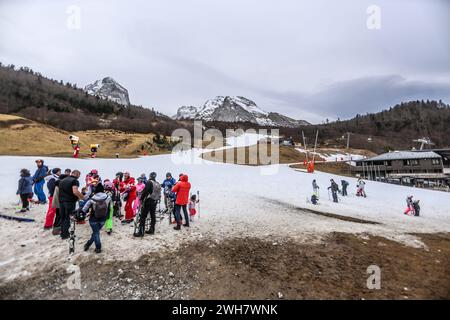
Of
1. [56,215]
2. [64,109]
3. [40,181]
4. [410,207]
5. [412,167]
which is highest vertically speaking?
[64,109]

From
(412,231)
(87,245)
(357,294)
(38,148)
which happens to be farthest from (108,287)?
(38,148)

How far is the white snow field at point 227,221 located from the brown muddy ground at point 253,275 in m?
0.74

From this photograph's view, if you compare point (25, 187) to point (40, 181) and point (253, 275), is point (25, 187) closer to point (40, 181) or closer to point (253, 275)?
point (40, 181)

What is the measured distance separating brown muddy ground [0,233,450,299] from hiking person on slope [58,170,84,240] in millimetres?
1825

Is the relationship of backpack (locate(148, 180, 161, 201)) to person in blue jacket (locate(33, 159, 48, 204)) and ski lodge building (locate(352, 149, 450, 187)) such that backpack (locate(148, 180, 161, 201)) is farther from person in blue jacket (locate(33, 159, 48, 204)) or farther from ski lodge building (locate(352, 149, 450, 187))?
ski lodge building (locate(352, 149, 450, 187))

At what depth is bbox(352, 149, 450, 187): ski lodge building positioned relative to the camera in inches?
1859

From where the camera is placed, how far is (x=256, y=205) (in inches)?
551

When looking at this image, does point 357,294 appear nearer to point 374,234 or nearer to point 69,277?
point 374,234

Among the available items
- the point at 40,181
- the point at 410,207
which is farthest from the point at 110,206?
the point at 410,207

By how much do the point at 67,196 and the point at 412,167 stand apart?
62.5 m

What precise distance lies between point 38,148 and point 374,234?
40859 millimetres

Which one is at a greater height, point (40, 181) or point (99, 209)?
point (40, 181)

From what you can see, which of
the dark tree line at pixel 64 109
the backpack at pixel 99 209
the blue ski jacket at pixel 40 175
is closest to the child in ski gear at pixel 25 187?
the blue ski jacket at pixel 40 175

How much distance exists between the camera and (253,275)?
18.7 feet
